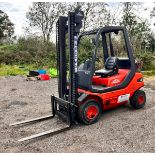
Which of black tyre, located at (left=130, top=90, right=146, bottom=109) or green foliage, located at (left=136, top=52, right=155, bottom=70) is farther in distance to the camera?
green foliage, located at (left=136, top=52, right=155, bottom=70)

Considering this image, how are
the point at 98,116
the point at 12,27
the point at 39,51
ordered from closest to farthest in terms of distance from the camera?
the point at 98,116 → the point at 39,51 → the point at 12,27

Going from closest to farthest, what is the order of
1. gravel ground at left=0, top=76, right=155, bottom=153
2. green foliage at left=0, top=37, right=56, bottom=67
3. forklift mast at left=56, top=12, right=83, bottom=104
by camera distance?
gravel ground at left=0, top=76, right=155, bottom=153, forklift mast at left=56, top=12, right=83, bottom=104, green foliage at left=0, top=37, right=56, bottom=67

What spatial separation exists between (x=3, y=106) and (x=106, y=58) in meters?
3.28

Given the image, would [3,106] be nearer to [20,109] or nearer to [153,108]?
[20,109]

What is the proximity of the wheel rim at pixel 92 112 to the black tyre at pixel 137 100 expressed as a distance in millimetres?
1388

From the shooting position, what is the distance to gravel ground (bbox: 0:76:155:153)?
14.5ft

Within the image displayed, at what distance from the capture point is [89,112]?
557 centimetres

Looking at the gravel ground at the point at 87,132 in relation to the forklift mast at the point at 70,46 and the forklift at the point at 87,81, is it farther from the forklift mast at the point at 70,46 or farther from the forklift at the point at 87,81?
the forklift mast at the point at 70,46

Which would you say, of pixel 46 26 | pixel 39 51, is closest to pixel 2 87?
pixel 39 51

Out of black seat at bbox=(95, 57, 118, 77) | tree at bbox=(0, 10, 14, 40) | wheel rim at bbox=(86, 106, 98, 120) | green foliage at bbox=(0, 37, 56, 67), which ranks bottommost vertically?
wheel rim at bbox=(86, 106, 98, 120)

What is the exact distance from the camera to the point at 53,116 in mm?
6113

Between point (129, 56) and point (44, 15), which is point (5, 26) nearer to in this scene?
point (44, 15)

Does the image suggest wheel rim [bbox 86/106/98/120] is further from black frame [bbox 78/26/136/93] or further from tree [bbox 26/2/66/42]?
tree [bbox 26/2/66/42]

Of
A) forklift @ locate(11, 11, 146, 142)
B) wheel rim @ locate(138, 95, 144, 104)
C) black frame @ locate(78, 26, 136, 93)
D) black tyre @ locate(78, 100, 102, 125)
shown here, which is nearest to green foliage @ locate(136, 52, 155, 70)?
wheel rim @ locate(138, 95, 144, 104)
